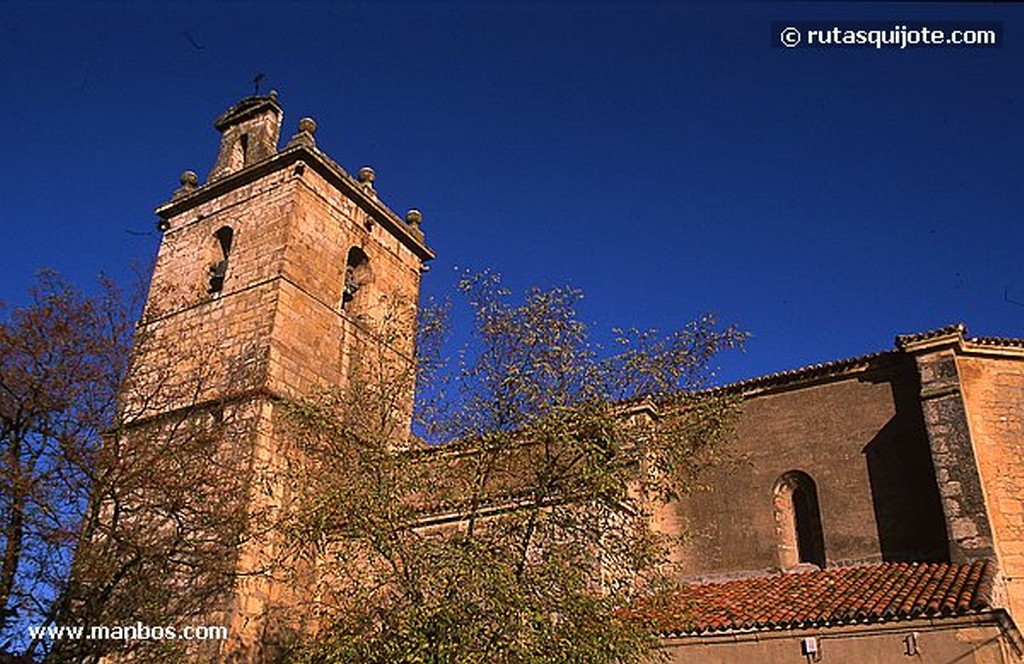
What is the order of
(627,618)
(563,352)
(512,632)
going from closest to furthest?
(512,632)
(627,618)
(563,352)

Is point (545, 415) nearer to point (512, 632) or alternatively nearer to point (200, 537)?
Answer: point (512, 632)

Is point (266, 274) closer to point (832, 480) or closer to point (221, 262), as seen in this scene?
point (221, 262)

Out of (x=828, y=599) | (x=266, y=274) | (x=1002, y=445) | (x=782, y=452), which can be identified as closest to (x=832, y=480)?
(x=782, y=452)

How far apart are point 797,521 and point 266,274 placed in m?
11.0

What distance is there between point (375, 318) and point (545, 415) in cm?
992

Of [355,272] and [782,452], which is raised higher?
[355,272]

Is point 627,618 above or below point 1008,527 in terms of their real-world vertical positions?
below

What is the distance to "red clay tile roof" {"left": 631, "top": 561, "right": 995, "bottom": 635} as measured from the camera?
35.3 feet

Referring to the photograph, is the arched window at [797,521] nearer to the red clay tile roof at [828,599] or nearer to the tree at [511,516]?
the red clay tile roof at [828,599]

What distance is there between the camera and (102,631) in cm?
1034

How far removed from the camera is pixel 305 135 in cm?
1884

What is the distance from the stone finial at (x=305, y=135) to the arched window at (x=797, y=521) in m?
11.6

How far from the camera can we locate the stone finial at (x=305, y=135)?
18.7 m

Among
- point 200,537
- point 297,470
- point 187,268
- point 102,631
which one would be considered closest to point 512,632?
point 297,470
